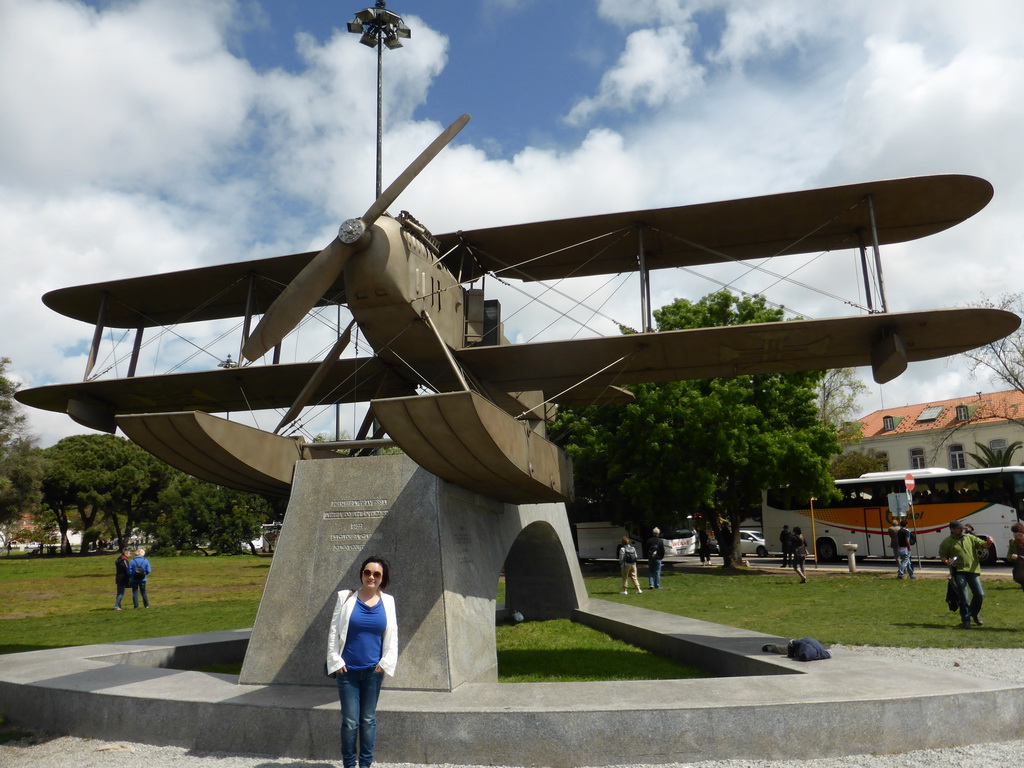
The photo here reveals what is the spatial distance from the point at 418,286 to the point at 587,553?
3130 cm

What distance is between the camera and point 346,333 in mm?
10656

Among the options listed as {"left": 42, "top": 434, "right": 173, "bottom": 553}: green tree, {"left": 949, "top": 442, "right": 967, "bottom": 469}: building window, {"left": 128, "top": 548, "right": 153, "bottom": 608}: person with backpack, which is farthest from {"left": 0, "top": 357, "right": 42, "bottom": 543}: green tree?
{"left": 949, "top": 442, "right": 967, "bottom": 469}: building window

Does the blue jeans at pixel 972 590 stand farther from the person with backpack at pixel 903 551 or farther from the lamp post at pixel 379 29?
the lamp post at pixel 379 29

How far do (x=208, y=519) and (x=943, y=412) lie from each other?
191ft

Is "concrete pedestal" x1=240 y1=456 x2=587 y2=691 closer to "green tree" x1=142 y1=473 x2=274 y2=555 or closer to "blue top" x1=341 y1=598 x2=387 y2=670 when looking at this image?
"blue top" x1=341 y1=598 x2=387 y2=670

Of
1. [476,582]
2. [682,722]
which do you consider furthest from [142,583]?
[682,722]

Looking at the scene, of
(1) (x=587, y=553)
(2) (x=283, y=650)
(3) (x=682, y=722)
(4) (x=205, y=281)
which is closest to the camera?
(3) (x=682, y=722)

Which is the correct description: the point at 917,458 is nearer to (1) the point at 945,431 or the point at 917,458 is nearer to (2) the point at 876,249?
(1) the point at 945,431

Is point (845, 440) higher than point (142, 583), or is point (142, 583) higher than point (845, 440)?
point (845, 440)

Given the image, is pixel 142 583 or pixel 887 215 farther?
pixel 142 583

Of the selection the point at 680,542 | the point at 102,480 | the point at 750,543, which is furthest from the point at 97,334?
the point at 102,480

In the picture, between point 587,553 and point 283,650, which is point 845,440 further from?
point 283,650

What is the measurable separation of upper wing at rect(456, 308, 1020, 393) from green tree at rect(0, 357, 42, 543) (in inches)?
1617

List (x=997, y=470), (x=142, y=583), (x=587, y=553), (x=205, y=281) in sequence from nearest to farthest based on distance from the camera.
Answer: (x=205, y=281) → (x=142, y=583) → (x=997, y=470) → (x=587, y=553)
